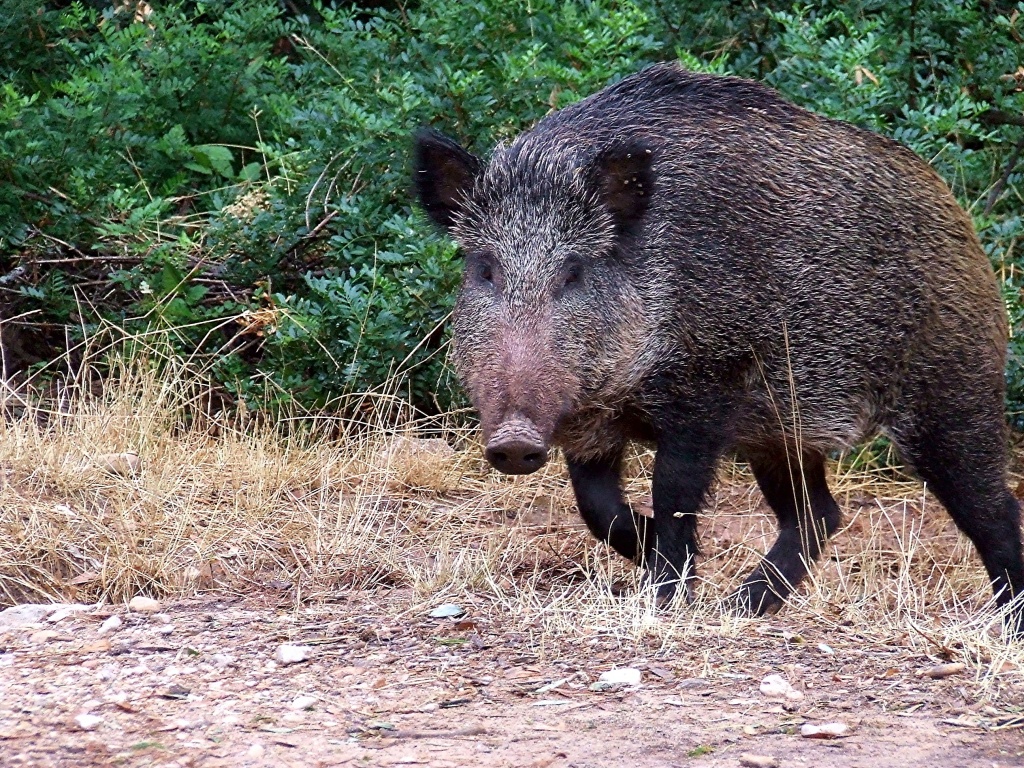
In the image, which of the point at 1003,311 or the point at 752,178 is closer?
the point at 752,178

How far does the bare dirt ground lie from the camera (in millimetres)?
3111

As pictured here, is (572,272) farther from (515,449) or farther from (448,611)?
(448,611)

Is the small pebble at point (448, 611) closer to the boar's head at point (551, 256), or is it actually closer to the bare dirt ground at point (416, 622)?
the bare dirt ground at point (416, 622)

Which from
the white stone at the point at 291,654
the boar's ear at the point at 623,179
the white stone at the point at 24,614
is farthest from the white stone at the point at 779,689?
the white stone at the point at 24,614

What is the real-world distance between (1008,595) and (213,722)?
3105 mm

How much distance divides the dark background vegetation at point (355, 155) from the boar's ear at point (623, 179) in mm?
1819

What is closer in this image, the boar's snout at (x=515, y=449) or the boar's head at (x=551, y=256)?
the boar's snout at (x=515, y=449)

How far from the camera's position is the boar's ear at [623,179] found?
15.0ft

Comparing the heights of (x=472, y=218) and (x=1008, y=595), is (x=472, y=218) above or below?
above

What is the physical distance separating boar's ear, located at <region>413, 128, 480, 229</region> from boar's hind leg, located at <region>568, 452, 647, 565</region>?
953 millimetres

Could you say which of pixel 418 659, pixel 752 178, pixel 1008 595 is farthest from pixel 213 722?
pixel 1008 595

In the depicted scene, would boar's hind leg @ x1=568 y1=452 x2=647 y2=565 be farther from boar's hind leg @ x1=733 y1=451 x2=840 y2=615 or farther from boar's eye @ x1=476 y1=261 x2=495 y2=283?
boar's eye @ x1=476 y1=261 x2=495 y2=283

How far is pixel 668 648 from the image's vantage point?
12.6ft

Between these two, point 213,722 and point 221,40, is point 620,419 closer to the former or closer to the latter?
point 213,722
